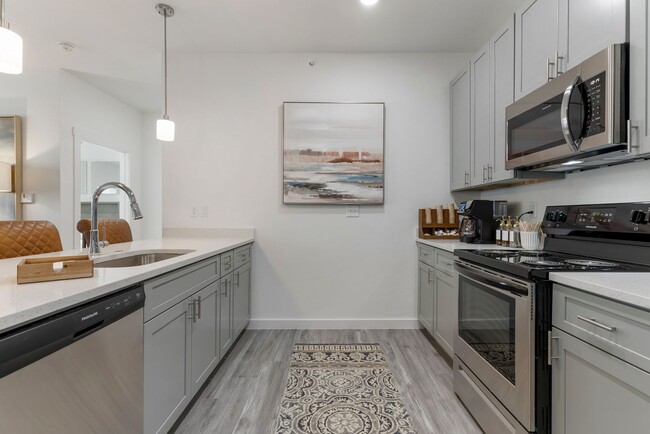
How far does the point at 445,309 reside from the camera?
238 centimetres

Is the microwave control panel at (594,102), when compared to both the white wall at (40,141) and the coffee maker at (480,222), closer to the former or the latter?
the coffee maker at (480,222)

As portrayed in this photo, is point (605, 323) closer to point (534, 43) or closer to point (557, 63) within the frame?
point (557, 63)

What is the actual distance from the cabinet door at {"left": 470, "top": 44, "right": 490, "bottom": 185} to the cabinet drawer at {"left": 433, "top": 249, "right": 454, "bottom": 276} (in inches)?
25.3

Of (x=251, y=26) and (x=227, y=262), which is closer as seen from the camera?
(x=227, y=262)

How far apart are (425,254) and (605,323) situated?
1850mm

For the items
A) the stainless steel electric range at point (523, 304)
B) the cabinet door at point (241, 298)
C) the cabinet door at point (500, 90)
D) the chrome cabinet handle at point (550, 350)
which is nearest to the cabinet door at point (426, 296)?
the stainless steel electric range at point (523, 304)

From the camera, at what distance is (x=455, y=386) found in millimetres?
1978

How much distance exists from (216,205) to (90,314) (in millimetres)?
2236

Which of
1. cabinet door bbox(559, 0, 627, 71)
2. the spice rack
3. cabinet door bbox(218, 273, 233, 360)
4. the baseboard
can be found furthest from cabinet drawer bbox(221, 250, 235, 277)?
cabinet door bbox(559, 0, 627, 71)

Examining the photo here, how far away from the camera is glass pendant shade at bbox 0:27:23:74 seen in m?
1.40

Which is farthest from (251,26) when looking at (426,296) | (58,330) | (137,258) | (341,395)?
→ (341,395)

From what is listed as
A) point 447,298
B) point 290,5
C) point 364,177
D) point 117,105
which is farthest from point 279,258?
point 117,105

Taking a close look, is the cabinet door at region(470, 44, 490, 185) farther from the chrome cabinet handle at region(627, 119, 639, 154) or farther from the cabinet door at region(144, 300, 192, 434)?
the cabinet door at region(144, 300, 192, 434)

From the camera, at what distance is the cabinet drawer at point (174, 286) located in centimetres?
133
